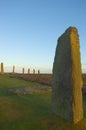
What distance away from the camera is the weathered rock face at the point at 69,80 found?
55.7 feet

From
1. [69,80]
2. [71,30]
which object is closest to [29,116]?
[69,80]

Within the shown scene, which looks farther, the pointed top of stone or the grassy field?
the pointed top of stone

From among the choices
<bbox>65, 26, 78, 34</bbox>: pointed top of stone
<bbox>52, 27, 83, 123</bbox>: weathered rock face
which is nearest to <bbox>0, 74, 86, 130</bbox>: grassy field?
<bbox>52, 27, 83, 123</bbox>: weathered rock face

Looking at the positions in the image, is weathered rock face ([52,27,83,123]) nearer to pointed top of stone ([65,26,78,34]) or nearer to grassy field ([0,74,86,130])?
pointed top of stone ([65,26,78,34])

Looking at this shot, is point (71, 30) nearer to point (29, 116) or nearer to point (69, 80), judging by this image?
point (69, 80)

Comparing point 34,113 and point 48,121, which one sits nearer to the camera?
point 48,121

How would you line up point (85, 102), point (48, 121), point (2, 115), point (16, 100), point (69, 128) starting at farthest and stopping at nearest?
1. point (85, 102)
2. point (16, 100)
3. point (2, 115)
4. point (48, 121)
5. point (69, 128)

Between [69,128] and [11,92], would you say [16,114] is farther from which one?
[11,92]

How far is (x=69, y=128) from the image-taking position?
55.8 feet

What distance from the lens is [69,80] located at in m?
17.1

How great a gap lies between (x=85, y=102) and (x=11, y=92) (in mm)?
6967

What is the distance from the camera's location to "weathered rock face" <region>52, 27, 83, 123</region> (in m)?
17.0

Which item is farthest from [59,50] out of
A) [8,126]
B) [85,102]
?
[85,102]

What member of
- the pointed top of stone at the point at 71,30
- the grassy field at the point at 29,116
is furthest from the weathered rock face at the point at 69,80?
the grassy field at the point at 29,116
